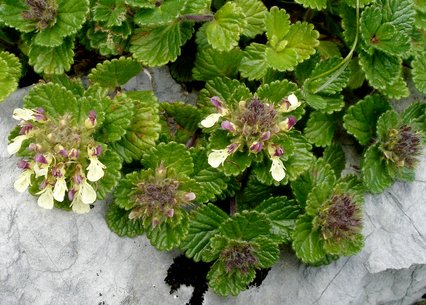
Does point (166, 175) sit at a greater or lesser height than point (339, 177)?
greater

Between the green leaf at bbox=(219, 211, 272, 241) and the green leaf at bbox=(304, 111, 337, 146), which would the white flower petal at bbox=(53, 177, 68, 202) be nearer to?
the green leaf at bbox=(219, 211, 272, 241)

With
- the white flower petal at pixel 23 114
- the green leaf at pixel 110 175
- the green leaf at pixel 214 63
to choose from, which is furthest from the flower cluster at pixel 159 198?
the green leaf at pixel 214 63

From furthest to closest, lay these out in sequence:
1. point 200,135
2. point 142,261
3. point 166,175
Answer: point 200,135 → point 142,261 → point 166,175

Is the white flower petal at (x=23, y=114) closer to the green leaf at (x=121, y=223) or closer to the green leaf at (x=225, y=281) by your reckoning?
the green leaf at (x=121, y=223)

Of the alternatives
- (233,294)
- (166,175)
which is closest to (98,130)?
(166,175)

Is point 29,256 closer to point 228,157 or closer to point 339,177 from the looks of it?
point 228,157

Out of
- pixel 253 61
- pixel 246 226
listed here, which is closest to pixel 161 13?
pixel 253 61

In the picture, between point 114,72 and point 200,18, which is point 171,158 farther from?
point 200,18
